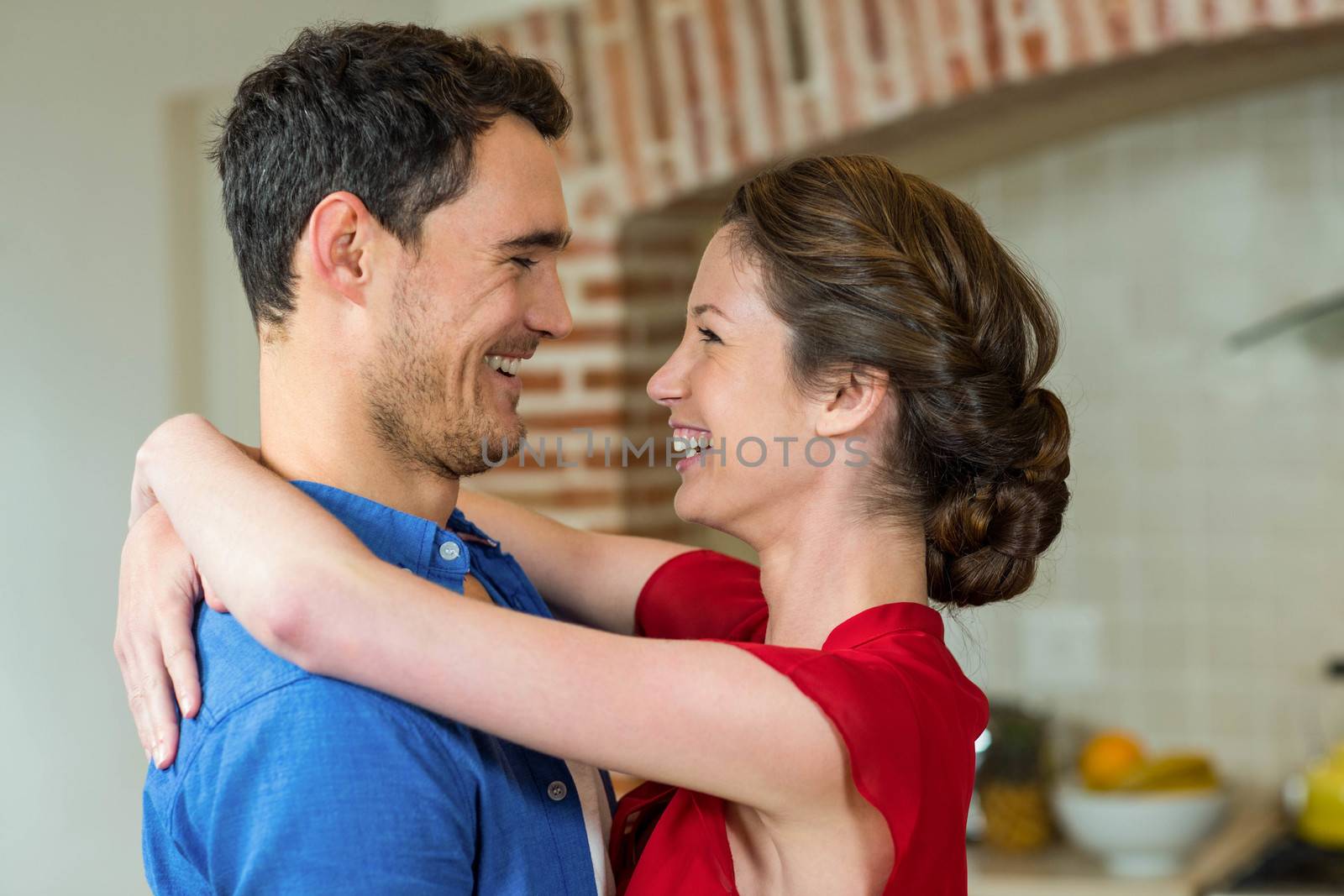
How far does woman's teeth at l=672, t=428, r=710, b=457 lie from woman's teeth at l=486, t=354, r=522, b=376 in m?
0.17

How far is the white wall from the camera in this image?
293cm

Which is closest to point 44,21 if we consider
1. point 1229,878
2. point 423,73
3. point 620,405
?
point 620,405

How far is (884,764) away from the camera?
3.46ft

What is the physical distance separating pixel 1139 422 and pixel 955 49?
3.19ft

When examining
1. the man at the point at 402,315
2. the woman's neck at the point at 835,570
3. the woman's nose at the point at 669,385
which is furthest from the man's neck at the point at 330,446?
the woman's neck at the point at 835,570

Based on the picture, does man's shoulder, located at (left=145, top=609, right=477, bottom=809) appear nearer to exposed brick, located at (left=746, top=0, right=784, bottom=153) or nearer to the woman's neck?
the woman's neck

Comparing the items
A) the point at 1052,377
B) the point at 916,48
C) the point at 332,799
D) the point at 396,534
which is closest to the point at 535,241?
the point at 396,534

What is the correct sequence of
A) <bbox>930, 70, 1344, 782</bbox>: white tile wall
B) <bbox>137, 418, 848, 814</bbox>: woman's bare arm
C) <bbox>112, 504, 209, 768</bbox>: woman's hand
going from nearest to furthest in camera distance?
1. <bbox>137, 418, 848, 814</bbox>: woman's bare arm
2. <bbox>112, 504, 209, 768</bbox>: woman's hand
3. <bbox>930, 70, 1344, 782</bbox>: white tile wall

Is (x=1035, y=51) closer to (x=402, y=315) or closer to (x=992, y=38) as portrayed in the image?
(x=992, y=38)

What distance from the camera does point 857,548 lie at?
130 cm

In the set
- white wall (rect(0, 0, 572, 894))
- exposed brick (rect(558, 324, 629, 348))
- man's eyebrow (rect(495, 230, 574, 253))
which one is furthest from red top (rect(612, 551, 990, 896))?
white wall (rect(0, 0, 572, 894))

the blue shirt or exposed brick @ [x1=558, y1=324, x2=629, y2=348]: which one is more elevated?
exposed brick @ [x1=558, y1=324, x2=629, y2=348]

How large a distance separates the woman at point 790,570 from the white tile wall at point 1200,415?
1527 mm

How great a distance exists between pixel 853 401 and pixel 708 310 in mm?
169
